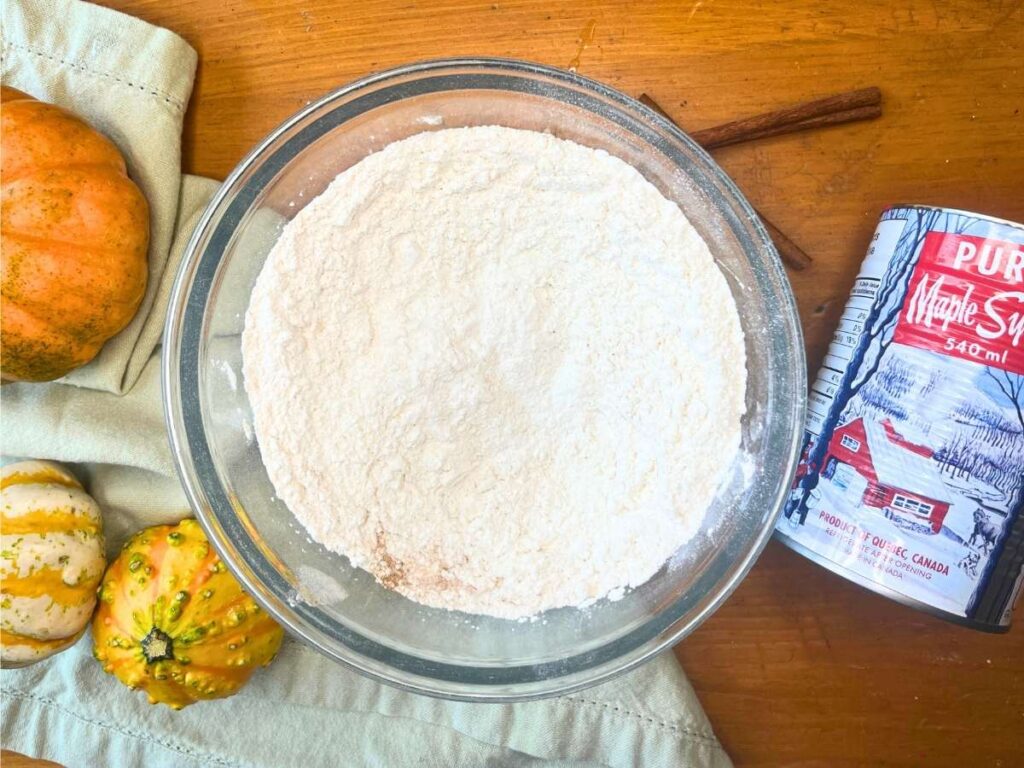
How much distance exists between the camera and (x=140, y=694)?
82 centimetres

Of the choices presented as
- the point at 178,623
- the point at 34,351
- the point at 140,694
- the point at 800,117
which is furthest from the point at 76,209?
the point at 800,117

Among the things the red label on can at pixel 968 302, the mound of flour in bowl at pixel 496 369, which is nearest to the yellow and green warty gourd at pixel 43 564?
the mound of flour in bowl at pixel 496 369

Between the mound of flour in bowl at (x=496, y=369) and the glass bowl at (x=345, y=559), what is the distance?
0.10ft

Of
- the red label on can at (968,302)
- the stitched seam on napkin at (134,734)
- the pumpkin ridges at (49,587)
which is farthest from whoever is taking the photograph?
the stitched seam on napkin at (134,734)

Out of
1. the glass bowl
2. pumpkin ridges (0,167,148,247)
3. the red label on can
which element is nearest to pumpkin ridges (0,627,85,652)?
the glass bowl

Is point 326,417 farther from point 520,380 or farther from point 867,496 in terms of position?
point 867,496

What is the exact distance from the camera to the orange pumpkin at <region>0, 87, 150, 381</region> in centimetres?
69

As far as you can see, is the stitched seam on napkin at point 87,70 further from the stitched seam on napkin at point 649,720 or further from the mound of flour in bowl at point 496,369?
the stitched seam on napkin at point 649,720

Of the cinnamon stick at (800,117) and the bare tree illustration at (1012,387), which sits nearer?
the bare tree illustration at (1012,387)

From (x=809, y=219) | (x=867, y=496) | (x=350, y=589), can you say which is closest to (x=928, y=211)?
(x=809, y=219)

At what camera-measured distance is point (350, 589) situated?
74 centimetres

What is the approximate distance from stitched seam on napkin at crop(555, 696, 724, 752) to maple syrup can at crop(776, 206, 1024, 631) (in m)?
0.26

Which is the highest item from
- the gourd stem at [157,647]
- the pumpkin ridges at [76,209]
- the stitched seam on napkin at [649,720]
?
the pumpkin ridges at [76,209]

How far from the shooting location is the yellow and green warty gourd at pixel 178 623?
714mm
